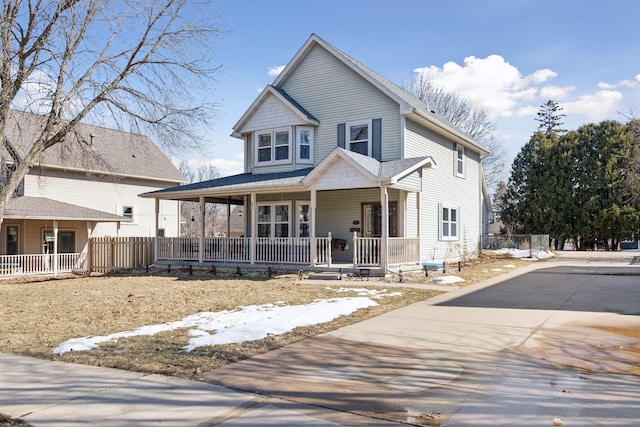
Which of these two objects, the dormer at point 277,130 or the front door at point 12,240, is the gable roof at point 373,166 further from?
the front door at point 12,240

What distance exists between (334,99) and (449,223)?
748 cm

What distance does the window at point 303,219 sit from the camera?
64.8ft

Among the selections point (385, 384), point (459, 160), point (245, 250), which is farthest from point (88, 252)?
point (385, 384)

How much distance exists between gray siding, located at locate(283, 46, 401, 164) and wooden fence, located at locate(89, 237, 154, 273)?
9.06 m

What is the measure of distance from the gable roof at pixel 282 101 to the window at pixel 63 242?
10941 millimetres

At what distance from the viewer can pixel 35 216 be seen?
2094 cm

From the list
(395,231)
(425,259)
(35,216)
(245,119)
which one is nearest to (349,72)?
(245,119)

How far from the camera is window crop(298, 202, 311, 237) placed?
64.8ft

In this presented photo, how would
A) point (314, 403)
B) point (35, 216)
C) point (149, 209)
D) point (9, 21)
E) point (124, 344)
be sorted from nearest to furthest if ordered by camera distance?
point (314, 403) < point (124, 344) < point (9, 21) < point (35, 216) < point (149, 209)

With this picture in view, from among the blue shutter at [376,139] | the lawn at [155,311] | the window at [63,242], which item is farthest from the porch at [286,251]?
the window at [63,242]

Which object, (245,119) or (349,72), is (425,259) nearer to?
(349,72)

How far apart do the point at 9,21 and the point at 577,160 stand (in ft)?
123

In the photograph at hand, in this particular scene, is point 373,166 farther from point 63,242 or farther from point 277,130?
point 63,242

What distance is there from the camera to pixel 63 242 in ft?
83.4
